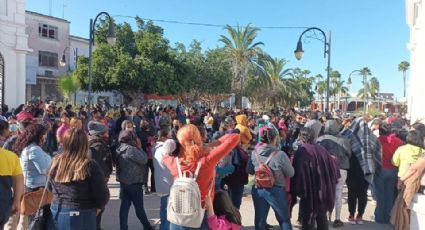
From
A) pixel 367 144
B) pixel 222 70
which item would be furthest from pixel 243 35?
pixel 367 144

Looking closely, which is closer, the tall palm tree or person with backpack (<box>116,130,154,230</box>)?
person with backpack (<box>116,130,154,230</box>)

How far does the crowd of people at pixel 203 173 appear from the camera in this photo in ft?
10.8

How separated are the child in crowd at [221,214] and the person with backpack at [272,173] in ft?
3.43

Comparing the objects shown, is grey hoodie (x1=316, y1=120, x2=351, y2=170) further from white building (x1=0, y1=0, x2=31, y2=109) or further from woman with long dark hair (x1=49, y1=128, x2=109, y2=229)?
white building (x1=0, y1=0, x2=31, y2=109)

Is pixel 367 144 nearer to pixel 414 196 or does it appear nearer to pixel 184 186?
pixel 414 196

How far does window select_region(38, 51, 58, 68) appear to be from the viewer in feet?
122

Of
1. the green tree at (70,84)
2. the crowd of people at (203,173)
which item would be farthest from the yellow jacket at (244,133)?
the green tree at (70,84)

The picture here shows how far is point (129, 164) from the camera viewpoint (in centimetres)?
517

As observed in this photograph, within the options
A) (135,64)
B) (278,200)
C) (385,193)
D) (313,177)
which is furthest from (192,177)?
(135,64)

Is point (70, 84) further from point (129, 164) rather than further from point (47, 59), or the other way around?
point (129, 164)

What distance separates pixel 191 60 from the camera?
28.9 metres

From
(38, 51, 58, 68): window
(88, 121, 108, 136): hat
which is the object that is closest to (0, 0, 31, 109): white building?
(88, 121, 108, 136): hat

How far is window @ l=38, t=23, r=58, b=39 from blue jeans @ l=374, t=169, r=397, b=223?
1470 inches

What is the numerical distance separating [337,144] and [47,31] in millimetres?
37717
